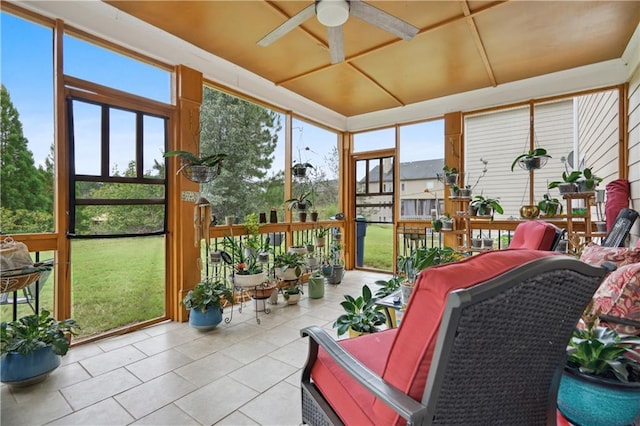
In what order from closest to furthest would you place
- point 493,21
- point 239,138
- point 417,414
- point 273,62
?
point 417,414
point 493,21
point 273,62
point 239,138

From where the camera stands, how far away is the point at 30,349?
6.80 feet

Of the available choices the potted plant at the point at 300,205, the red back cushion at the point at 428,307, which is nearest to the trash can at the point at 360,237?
the potted plant at the point at 300,205

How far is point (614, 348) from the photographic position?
108 centimetres

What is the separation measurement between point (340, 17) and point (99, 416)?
2985mm

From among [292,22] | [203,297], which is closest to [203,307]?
[203,297]

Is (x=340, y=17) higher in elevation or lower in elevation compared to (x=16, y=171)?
higher

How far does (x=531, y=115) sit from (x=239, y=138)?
4.05m

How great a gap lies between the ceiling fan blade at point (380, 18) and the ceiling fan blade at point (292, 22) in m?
0.29

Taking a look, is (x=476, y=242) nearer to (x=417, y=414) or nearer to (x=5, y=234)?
(x=417, y=414)


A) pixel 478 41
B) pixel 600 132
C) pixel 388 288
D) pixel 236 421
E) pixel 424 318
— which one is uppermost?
pixel 478 41

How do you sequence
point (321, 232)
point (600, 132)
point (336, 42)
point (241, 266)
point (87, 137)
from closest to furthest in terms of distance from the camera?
point (336, 42), point (87, 137), point (241, 266), point (600, 132), point (321, 232)

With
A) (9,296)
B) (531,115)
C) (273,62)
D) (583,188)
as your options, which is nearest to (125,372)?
(9,296)

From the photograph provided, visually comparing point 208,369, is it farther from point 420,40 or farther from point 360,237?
point 360,237

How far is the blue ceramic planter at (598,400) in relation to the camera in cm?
101
